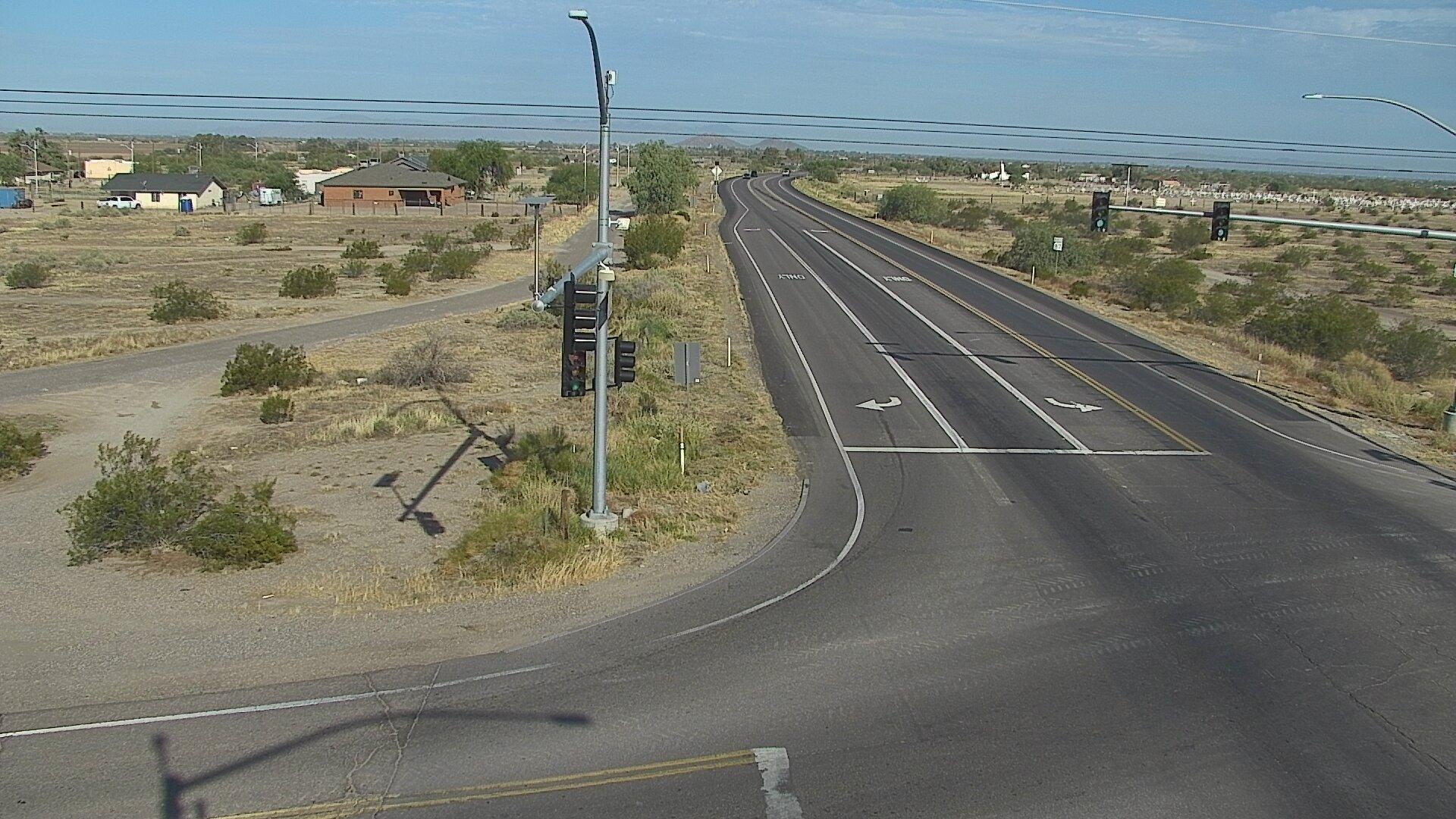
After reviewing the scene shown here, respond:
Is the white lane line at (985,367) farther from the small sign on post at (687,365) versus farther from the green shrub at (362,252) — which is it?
the green shrub at (362,252)

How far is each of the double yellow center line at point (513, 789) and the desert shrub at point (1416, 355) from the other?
37.5 m

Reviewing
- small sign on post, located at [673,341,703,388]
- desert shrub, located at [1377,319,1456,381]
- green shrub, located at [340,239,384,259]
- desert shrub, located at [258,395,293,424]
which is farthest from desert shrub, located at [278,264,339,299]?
desert shrub, located at [1377,319,1456,381]

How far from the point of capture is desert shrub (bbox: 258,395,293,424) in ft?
89.9

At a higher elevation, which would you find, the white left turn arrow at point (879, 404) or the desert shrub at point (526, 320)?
the white left turn arrow at point (879, 404)

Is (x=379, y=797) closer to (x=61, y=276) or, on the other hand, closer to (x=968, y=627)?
(x=968, y=627)

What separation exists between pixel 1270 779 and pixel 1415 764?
1.56 meters

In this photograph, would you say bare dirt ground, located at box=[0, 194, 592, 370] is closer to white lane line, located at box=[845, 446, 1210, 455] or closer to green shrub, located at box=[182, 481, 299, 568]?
green shrub, located at box=[182, 481, 299, 568]

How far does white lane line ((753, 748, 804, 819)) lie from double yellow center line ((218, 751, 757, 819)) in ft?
0.41

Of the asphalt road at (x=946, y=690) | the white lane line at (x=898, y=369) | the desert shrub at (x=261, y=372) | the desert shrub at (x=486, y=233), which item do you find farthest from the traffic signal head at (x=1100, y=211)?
the desert shrub at (x=486, y=233)

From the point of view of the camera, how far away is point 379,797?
970cm

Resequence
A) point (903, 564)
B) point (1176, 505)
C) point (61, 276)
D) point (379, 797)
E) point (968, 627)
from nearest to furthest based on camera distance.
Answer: point (379, 797) → point (968, 627) → point (903, 564) → point (1176, 505) → point (61, 276)

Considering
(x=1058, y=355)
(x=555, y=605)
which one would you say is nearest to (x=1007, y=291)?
(x=1058, y=355)

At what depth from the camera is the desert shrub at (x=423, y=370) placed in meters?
32.1

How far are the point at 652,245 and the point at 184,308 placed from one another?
78.9 feet
